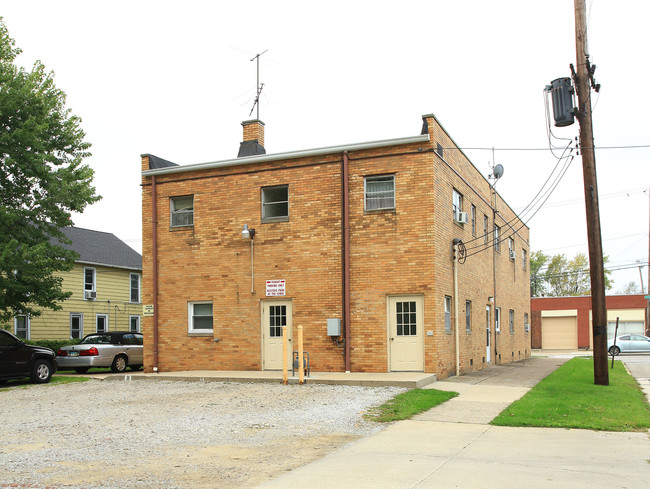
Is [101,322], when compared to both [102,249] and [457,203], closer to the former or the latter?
[102,249]

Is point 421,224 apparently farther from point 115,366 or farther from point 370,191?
point 115,366

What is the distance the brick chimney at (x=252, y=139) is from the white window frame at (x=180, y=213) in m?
2.37

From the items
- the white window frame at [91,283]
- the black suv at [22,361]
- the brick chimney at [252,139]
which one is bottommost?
the black suv at [22,361]

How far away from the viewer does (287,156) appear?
18250 mm

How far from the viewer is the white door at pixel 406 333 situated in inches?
651

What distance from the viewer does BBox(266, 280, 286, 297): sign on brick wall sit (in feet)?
59.1

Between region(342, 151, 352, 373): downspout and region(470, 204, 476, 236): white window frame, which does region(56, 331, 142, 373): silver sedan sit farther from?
region(470, 204, 476, 236): white window frame

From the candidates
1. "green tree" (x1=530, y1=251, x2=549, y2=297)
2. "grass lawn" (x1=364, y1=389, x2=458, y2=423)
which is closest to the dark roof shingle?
"grass lawn" (x1=364, y1=389, x2=458, y2=423)

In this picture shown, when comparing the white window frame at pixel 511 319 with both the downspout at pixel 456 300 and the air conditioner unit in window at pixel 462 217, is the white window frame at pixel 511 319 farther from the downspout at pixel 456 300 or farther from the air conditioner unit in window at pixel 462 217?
the downspout at pixel 456 300

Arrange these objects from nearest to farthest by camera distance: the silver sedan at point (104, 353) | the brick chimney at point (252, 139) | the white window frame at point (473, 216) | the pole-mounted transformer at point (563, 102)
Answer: the pole-mounted transformer at point (563, 102), the brick chimney at point (252, 139), the silver sedan at point (104, 353), the white window frame at point (473, 216)

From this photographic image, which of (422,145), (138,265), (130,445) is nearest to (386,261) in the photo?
(422,145)

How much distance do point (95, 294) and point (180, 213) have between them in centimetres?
1614

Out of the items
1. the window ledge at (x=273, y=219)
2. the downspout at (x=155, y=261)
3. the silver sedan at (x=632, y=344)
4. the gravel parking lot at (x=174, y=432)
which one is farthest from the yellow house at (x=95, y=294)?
the silver sedan at (x=632, y=344)

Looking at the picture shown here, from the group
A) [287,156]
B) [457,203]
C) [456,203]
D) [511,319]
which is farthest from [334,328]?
[511,319]
